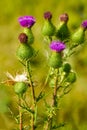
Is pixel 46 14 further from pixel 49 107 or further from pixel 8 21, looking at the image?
pixel 8 21

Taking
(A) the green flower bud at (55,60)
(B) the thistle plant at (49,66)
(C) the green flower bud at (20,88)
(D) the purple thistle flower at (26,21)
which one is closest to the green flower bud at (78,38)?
(B) the thistle plant at (49,66)

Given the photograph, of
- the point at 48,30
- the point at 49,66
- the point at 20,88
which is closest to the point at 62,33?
the point at 48,30

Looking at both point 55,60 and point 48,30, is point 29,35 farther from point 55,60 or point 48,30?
point 55,60

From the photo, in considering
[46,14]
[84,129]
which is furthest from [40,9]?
[46,14]

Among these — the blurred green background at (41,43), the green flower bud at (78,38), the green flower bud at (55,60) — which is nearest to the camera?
the green flower bud at (55,60)

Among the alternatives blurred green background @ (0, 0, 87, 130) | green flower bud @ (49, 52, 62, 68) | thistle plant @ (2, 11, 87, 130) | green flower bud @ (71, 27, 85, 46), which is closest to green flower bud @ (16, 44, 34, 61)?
thistle plant @ (2, 11, 87, 130)

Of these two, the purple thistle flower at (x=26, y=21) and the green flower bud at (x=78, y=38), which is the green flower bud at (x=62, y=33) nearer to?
the green flower bud at (x=78, y=38)
